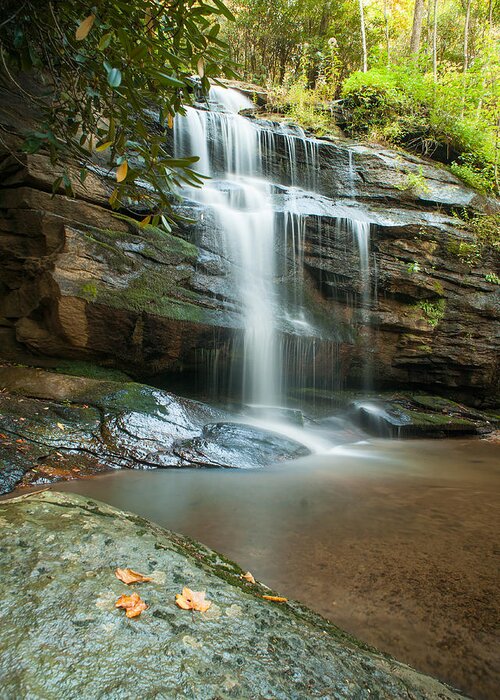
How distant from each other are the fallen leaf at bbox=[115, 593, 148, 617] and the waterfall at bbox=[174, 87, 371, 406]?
18.6ft

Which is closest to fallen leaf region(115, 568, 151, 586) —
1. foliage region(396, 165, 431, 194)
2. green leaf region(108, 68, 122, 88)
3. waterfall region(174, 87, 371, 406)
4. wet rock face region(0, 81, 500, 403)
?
green leaf region(108, 68, 122, 88)

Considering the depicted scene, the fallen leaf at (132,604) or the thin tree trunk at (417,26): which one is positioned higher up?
the thin tree trunk at (417,26)

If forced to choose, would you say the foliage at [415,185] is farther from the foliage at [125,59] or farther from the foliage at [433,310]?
the foliage at [125,59]

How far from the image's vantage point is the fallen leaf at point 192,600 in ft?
3.83

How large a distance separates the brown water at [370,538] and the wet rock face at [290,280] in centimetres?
266

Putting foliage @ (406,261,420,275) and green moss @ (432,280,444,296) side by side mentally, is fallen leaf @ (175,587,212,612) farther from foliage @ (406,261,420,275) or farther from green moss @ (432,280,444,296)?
green moss @ (432,280,444,296)

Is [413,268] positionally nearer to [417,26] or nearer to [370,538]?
[370,538]

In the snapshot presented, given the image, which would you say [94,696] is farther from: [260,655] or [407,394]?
[407,394]

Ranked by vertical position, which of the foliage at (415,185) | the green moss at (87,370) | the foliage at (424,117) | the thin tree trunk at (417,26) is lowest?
the green moss at (87,370)

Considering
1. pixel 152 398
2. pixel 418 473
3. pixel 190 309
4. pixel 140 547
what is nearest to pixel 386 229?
pixel 190 309

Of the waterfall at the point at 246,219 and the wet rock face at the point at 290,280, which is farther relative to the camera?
the waterfall at the point at 246,219

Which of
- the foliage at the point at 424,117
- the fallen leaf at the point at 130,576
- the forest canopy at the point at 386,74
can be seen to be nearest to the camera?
the fallen leaf at the point at 130,576

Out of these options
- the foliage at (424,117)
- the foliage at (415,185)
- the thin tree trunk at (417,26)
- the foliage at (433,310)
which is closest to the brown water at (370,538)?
the foliage at (433,310)

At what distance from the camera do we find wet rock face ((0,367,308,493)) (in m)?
3.82
